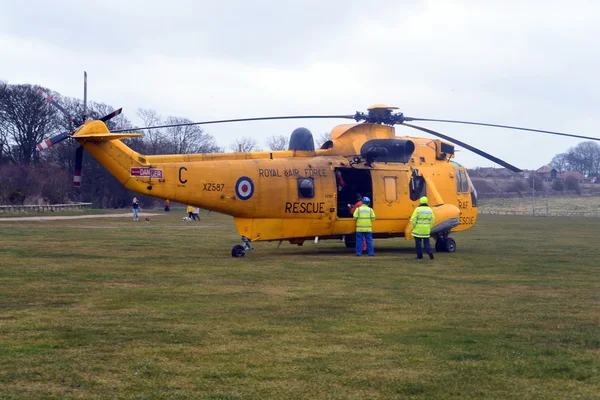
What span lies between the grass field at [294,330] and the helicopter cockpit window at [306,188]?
2.73m

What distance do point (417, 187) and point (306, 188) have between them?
13.6 ft

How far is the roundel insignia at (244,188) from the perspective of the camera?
1919cm

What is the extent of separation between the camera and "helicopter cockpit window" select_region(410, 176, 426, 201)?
22.5 m

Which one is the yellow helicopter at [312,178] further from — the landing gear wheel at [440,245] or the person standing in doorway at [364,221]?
the person standing in doorway at [364,221]

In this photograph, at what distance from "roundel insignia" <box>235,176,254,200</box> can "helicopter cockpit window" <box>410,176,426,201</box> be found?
5.59 m

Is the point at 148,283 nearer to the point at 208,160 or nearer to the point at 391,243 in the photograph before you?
the point at 208,160

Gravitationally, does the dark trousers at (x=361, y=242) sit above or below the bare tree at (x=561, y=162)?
below

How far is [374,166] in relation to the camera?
71.3ft

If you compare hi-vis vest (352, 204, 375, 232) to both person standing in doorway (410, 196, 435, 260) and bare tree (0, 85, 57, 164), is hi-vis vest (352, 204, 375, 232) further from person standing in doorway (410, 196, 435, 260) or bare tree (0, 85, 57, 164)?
bare tree (0, 85, 57, 164)

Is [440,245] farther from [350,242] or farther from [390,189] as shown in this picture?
[350,242]

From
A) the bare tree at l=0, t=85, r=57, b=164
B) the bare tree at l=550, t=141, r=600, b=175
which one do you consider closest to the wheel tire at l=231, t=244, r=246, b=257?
the bare tree at l=0, t=85, r=57, b=164

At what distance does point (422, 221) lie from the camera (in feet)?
64.3

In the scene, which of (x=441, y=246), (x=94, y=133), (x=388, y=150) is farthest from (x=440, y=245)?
(x=94, y=133)

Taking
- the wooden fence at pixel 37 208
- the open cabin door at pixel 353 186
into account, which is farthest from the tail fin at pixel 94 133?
the wooden fence at pixel 37 208
